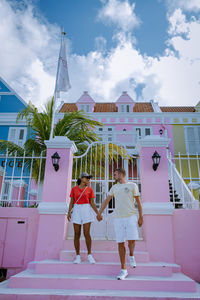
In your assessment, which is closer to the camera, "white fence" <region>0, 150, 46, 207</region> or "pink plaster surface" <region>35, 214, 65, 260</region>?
"pink plaster surface" <region>35, 214, 65, 260</region>

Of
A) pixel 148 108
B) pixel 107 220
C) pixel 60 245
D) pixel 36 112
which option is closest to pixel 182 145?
pixel 148 108

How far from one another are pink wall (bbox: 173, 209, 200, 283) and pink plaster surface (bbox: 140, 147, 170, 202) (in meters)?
0.45

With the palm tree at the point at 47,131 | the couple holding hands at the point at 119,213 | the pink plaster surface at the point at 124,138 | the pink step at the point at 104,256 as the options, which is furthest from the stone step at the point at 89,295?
the pink plaster surface at the point at 124,138

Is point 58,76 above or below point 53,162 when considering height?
above

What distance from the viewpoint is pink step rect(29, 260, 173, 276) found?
138 inches

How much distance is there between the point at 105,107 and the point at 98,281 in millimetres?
15550

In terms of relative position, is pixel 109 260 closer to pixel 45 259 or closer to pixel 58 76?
Result: pixel 45 259

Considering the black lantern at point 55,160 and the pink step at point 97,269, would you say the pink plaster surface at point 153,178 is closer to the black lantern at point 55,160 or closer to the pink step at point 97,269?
the pink step at point 97,269

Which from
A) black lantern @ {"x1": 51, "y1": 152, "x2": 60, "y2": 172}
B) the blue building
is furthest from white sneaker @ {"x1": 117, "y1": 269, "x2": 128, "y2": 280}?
the blue building

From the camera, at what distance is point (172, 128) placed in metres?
16.0

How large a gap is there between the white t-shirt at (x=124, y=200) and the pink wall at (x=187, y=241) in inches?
52.5

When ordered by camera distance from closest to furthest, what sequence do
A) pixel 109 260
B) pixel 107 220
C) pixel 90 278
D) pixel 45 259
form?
pixel 90 278 → pixel 109 260 → pixel 45 259 → pixel 107 220

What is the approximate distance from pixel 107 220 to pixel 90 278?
169cm

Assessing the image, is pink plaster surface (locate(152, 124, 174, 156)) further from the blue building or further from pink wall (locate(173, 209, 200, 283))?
pink wall (locate(173, 209, 200, 283))
